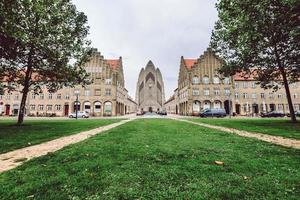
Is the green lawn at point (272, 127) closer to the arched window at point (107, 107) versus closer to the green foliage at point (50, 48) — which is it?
the green foliage at point (50, 48)

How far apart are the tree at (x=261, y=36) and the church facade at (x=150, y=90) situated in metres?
87.7

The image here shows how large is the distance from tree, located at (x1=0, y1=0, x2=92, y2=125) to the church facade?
88.4 metres

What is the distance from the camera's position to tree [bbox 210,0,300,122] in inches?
519

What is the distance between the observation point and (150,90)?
111312mm

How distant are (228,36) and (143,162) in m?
16.9

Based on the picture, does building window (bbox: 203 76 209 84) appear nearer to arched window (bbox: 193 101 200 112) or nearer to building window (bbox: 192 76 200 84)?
building window (bbox: 192 76 200 84)

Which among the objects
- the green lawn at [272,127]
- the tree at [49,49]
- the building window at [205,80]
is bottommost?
the green lawn at [272,127]

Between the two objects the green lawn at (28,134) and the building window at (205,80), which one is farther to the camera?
the building window at (205,80)

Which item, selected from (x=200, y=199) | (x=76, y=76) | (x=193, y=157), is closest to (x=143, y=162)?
(x=193, y=157)

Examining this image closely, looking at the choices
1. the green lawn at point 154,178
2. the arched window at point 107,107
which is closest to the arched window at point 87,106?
the arched window at point 107,107

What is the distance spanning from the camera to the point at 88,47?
18.4m

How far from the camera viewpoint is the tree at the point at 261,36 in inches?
519

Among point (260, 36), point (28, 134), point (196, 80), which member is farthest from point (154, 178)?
point (196, 80)

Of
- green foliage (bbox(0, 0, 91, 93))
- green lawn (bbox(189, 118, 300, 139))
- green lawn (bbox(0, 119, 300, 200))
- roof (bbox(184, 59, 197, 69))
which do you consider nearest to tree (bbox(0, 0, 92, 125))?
green foliage (bbox(0, 0, 91, 93))
